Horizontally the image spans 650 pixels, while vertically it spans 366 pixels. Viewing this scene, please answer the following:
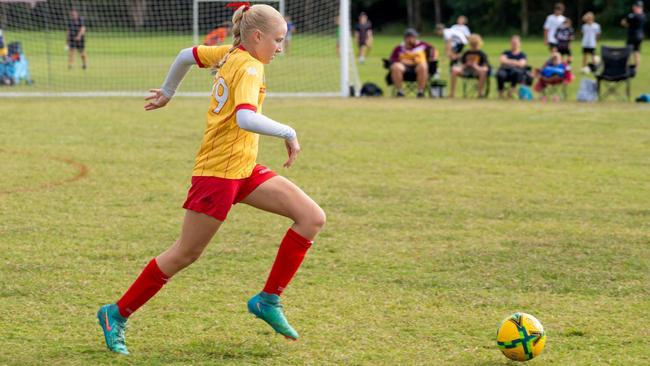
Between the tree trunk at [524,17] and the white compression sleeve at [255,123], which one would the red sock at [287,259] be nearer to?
the white compression sleeve at [255,123]

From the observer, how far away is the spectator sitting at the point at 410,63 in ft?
65.9

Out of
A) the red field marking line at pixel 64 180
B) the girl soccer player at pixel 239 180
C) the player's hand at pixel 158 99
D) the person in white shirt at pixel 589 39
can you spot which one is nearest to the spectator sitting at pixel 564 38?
the person in white shirt at pixel 589 39

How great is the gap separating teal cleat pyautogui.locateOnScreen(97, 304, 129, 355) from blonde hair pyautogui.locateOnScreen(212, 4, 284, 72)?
4.28ft

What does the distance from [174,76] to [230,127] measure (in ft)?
2.37

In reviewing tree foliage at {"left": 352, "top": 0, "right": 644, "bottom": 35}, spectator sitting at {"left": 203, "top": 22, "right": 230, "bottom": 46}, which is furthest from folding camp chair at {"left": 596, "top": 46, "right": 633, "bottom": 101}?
tree foliage at {"left": 352, "top": 0, "right": 644, "bottom": 35}

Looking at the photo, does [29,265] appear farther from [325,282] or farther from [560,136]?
[560,136]

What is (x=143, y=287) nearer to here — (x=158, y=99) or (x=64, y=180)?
(x=158, y=99)

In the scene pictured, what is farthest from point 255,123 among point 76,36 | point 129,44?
point 76,36

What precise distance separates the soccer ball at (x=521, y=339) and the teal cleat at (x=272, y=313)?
1027mm

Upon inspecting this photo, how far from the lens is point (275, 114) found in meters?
16.9

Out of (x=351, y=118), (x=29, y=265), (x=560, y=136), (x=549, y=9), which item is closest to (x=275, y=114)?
(x=351, y=118)

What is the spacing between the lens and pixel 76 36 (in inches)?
1061

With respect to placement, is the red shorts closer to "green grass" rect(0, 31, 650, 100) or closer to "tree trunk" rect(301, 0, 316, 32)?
"green grass" rect(0, 31, 650, 100)

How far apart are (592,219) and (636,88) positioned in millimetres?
14514
